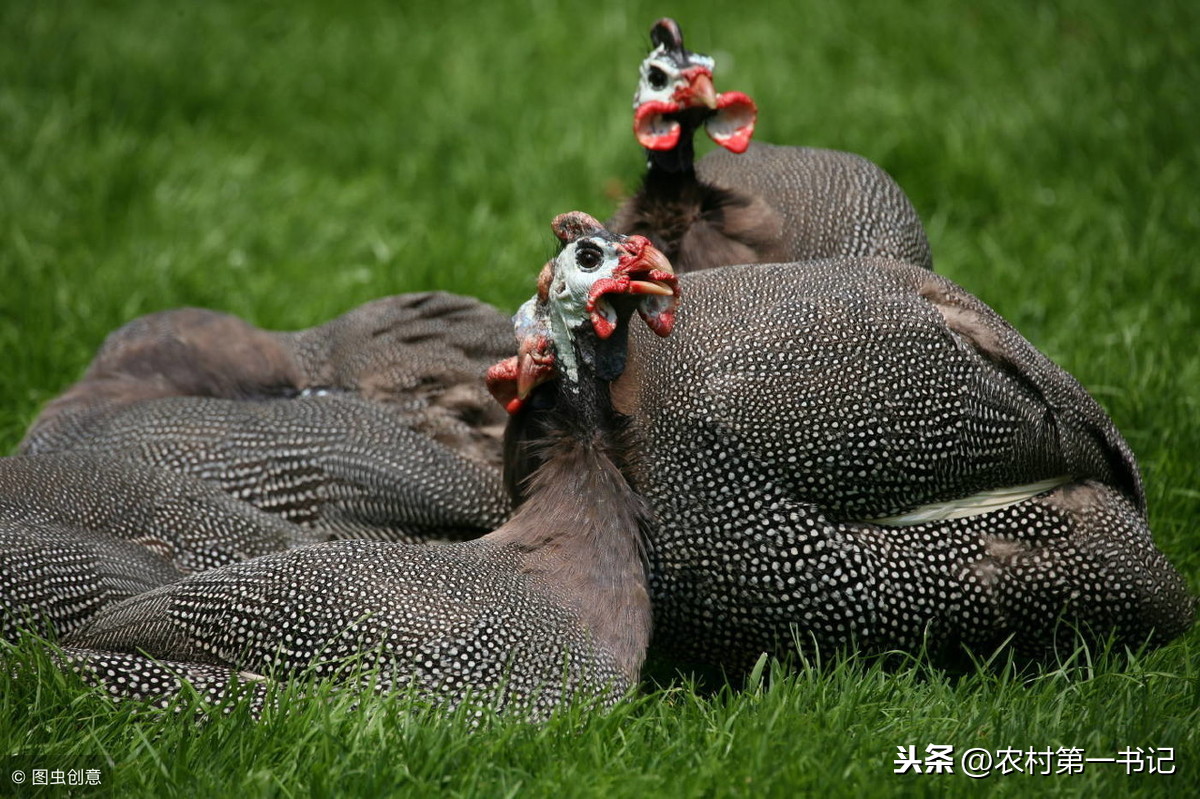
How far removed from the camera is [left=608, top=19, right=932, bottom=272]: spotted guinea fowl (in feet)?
13.2

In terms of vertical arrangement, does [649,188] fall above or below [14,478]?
above

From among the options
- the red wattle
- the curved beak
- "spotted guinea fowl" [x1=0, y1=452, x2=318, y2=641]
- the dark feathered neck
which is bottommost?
"spotted guinea fowl" [x1=0, y1=452, x2=318, y2=641]

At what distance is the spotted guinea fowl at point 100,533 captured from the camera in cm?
328

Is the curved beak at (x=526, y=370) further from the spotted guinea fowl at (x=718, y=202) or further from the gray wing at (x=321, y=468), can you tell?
the spotted guinea fowl at (x=718, y=202)

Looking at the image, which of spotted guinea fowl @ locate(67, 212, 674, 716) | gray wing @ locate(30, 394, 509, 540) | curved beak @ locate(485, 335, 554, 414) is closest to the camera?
spotted guinea fowl @ locate(67, 212, 674, 716)

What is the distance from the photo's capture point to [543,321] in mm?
3232

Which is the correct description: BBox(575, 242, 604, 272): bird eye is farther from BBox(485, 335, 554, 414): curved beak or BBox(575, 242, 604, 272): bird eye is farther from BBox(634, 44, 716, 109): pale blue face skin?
BBox(634, 44, 716, 109): pale blue face skin

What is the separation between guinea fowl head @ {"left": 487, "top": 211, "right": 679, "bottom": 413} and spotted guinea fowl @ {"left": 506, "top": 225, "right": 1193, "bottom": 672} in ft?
0.32

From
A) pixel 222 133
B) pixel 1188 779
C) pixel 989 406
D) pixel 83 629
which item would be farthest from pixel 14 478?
pixel 222 133

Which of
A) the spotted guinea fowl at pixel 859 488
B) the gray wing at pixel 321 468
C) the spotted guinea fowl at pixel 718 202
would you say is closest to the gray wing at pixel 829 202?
the spotted guinea fowl at pixel 718 202

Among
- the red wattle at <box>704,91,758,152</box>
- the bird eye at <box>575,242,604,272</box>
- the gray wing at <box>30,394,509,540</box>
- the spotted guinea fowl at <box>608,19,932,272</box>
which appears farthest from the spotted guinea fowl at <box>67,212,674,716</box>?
the red wattle at <box>704,91,758,152</box>

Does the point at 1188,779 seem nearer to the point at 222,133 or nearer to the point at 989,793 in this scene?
the point at 989,793

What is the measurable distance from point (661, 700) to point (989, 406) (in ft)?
3.29

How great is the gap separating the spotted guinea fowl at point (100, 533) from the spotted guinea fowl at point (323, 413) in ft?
0.41
